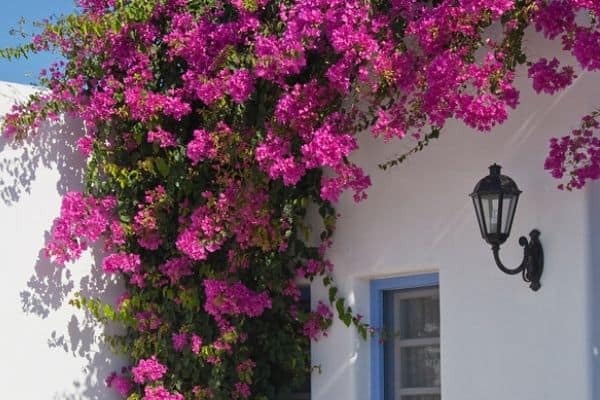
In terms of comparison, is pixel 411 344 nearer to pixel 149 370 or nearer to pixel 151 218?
pixel 149 370

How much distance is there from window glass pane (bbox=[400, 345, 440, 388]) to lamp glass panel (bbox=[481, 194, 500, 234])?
3.64 ft

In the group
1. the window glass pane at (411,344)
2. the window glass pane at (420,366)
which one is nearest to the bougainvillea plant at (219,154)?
the window glass pane at (411,344)

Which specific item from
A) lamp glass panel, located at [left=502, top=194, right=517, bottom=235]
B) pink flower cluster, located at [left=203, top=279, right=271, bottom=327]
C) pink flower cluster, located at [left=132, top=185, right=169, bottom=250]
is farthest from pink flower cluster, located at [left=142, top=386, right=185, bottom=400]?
lamp glass panel, located at [left=502, top=194, right=517, bottom=235]

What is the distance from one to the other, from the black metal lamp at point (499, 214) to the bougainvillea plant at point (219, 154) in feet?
1.84

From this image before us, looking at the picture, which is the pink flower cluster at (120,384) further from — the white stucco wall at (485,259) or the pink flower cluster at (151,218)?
the white stucco wall at (485,259)

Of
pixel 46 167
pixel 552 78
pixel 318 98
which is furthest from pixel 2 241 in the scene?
pixel 552 78

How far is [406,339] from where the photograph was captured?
706 centimetres

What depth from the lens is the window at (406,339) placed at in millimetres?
6883

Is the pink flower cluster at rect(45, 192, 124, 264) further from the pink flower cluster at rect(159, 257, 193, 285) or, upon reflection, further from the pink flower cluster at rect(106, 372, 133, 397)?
the pink flower cluster at rect(106, 372, 133, 397)

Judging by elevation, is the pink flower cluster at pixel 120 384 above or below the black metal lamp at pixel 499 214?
below

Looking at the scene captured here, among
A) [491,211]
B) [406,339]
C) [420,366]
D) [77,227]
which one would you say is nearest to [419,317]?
[406,339]

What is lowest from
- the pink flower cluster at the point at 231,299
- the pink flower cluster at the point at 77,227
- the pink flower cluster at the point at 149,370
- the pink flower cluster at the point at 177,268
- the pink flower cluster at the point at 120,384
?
the pink flower cluster at the point at 120,384

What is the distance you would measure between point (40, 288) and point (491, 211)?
2995 millimetres

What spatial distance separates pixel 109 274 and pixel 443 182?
94.3 inches
